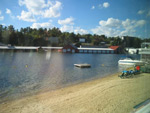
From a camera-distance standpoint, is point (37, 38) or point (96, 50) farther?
point (37, 38)

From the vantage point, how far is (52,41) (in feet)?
388

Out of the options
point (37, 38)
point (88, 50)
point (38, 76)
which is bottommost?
point (38, 76)

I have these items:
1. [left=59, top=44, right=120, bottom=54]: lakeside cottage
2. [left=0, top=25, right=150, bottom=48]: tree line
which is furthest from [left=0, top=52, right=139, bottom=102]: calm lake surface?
[left=59, top=44, right=120, bottom=54]: lakeside cottage

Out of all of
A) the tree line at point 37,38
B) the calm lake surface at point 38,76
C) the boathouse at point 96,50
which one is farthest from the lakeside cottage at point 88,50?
the calm lake surface at point 38,76

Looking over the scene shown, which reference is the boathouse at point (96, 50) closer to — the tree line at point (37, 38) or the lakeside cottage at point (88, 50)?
the lakeside cottage at point (88, 50)

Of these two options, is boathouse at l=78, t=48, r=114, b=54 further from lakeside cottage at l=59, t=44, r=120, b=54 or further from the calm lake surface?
the calm lake surface

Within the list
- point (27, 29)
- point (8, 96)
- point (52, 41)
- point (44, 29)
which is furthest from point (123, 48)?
point (8, 96)

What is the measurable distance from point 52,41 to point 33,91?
10829 cm

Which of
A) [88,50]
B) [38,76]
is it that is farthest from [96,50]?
[38,76]

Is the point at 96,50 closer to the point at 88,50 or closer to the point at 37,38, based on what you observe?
the point at 88,50

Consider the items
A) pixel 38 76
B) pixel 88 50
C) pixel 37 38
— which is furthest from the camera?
pixel 37 38

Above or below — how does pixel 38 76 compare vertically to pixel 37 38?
below

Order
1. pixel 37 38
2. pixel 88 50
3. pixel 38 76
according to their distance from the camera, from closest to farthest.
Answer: pixel 38 76
pixel 88 50
pixel 37 38

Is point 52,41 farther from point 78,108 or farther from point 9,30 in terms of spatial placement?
point 78,108
